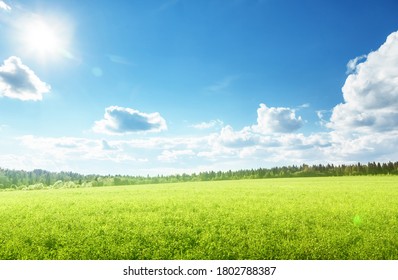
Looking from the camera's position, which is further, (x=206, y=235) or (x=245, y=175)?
(x=245, y=175)

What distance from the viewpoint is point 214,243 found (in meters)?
15.7

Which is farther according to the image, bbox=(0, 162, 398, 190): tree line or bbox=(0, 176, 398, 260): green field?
bbox=(0, 162, 398, 190): tree line

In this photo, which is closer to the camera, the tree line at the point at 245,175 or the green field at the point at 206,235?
the green field at the point at 206,235

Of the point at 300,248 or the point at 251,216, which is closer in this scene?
the point at 300,248

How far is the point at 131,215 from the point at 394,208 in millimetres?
19956
